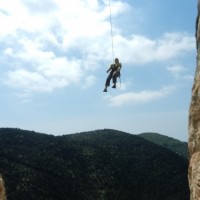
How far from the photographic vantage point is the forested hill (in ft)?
208

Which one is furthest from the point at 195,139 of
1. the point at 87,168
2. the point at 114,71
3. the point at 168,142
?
the point at 168,142

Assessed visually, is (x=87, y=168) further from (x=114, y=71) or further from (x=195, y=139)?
(x=195, y=139)

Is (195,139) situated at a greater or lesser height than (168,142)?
lesser

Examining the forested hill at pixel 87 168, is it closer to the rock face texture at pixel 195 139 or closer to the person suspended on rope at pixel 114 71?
the person suspended on rope at pixel 114 71

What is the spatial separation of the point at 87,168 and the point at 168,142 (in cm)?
5700

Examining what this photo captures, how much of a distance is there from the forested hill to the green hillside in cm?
2485

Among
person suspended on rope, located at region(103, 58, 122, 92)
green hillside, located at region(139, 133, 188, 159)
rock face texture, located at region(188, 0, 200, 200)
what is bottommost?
rock face texture, located at region(188, 0, 200, 200)

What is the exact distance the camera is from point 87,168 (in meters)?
76.4

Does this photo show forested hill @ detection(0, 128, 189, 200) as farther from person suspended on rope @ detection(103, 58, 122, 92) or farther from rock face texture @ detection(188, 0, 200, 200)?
rock face texture @ detection(188, 0, 200, 200)

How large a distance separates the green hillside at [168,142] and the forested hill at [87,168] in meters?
24.9

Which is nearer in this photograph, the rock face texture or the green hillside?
the rock face texture

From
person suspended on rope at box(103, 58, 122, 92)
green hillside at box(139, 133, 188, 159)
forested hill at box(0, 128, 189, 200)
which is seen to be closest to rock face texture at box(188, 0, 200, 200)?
person suspended on rope at box(103, 58, 122, 92)

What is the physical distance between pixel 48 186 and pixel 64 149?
843 inches

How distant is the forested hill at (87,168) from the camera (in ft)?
208
